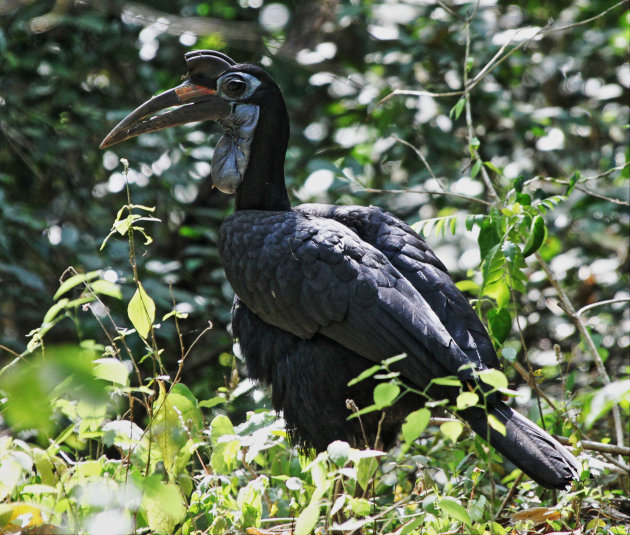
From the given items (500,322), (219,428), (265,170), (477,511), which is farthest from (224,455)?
(265,170)

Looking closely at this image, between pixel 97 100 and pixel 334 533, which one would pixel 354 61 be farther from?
pixel 334 533

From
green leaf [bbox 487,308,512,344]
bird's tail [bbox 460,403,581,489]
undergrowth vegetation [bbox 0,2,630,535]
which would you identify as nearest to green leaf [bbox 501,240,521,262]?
undergrowth vegetation [bbox 0,2,630,535]

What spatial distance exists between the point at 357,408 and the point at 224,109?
1.43m

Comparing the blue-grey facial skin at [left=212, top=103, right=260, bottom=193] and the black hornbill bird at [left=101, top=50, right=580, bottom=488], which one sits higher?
the blue-grey facial skin at [left=212, top=103, right=260, bottom=193]

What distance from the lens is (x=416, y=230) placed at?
316 centimetres

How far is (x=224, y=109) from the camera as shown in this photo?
3309 mm

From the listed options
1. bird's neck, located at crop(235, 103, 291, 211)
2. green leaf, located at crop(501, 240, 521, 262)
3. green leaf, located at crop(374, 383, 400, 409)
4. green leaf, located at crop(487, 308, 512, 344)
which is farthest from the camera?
bird's neck, located at crop(235, 103, 291, 211)

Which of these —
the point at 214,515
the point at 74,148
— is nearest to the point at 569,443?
the point at 214,515

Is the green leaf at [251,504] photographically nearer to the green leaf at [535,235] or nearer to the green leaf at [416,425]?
the green leaf at [416,425]

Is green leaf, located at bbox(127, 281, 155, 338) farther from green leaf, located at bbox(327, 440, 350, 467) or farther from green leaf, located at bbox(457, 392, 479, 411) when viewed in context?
green leaf, located at bbox(457, 392, 479, 411)

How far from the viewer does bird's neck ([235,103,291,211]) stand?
10.6 feet

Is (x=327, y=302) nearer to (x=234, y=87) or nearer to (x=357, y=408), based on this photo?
(x=357, y=408)

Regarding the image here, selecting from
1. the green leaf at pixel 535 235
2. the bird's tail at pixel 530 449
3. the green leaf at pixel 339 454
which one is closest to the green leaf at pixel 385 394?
the green leaf at pixel 339 454

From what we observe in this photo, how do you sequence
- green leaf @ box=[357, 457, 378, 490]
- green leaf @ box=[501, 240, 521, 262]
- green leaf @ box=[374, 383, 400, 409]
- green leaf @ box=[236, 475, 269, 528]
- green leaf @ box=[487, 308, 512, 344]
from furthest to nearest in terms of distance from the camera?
green leaf @ box=[487, 308, 512, 344], green leaf @ box=[501, 240, 521, 262], green leaf @ box=[236, 475, 269, 528], green leaf @ box=[357, 457, 378, 490], green leaf @ box=[374, 383, 400, 409]
